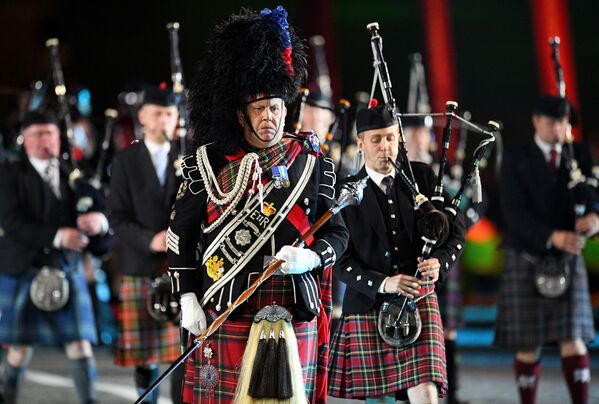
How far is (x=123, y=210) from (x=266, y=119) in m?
2.19

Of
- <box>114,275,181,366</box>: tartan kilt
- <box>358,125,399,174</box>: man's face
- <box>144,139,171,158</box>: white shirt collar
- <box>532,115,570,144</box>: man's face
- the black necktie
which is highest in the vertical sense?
<box>532,115,570,144</box>: man's face

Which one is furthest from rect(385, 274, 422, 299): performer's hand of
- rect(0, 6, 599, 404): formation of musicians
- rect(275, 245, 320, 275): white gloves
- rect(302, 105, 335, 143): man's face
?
rect(302, 105, 335, 143): man's face

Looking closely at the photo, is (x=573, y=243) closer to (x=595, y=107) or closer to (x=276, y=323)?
(x=276, y=323)

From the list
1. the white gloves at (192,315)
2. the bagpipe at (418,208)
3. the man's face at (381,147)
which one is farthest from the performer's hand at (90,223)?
the white gloves at (192,315)

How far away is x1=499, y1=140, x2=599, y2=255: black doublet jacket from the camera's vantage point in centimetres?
611

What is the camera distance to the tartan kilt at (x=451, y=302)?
6.75 metres

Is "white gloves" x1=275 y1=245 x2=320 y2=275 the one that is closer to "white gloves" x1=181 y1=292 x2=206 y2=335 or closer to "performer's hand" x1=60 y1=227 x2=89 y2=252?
"white gloves" x1=181 y1=292 x2=206 y2=335

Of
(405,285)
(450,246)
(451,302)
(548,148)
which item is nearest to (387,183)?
(450,246)

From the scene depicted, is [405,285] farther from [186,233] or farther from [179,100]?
[179,100]

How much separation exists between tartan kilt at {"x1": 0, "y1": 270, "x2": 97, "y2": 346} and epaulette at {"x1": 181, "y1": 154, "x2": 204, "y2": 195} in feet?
7.84

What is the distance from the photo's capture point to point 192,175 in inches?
161

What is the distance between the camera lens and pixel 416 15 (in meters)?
10.2

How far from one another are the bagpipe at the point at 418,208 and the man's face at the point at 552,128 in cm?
162

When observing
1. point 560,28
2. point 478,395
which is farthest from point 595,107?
point 478,395
